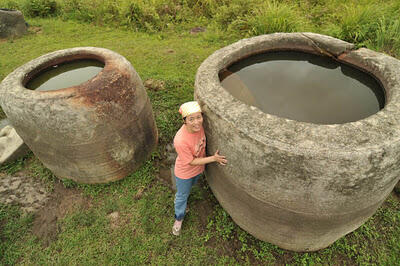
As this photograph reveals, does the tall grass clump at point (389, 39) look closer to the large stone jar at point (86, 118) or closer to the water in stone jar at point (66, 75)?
the large stone jar at point (86, 118)

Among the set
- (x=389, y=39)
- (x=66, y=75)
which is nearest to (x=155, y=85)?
(x=66, y=75)

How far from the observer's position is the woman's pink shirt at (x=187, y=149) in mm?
2055

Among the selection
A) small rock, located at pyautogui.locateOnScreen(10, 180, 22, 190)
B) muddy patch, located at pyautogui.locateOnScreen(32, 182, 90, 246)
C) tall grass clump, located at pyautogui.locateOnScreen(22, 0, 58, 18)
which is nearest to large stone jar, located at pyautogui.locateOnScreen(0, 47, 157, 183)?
muddy patch, located at pyautogui.locateOnScreen(32, 182, 90, 246)

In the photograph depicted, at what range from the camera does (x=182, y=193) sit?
2.49m

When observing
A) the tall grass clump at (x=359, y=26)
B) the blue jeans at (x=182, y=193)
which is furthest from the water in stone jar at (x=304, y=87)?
the tall grass clump at (x=359, y=26)

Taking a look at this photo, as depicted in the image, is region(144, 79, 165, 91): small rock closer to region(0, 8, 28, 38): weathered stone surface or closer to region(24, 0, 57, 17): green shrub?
region(0, 8, 28, 38): weathered stone surface

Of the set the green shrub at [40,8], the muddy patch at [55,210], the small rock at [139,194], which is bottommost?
the muddy patch at [55,210]

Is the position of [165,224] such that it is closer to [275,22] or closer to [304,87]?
[304,87]

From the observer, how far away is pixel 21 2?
28.5 ft

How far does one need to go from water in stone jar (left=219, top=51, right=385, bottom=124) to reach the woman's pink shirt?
64 centimetres

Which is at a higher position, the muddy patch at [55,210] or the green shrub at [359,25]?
the green shrub at [359,25]

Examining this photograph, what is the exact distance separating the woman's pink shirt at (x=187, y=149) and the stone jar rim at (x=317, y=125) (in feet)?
0.86

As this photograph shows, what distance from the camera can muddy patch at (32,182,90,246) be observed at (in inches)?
110

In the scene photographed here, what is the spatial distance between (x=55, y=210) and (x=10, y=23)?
6.31 m
